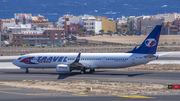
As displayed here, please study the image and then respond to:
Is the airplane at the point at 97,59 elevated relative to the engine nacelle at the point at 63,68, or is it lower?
elevated

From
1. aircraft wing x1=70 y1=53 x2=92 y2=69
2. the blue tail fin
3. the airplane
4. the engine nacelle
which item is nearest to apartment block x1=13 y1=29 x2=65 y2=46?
the airplane

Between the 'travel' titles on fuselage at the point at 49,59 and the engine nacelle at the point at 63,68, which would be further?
the 'travel' titles on fuselage at the point at 49,59

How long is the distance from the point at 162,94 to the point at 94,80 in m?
13.7

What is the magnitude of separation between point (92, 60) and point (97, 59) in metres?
0.99

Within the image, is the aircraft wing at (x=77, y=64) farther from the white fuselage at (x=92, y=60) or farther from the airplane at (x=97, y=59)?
the white fuselage at (x=92, y=60)

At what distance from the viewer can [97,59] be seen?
51.4 m

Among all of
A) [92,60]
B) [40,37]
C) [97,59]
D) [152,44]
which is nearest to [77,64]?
[92,60]

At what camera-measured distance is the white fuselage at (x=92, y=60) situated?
1940 inches

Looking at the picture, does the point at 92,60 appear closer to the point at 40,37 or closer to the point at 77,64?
the point at 77,64

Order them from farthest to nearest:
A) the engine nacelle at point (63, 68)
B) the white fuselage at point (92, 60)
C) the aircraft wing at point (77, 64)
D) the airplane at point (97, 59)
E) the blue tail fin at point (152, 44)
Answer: the engine nacelle at point (63, 68) → the aircraft wing at point (77, 64) → the white fuselage at point (92, 60) → the airplane at point (97, 59) → the blue tail fin at point (152, 44)

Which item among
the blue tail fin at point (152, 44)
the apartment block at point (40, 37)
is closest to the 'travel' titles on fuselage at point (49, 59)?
the blue tail fin at point (152, 44)

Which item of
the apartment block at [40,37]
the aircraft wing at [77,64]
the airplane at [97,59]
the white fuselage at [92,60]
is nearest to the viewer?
the airplane at [97,59]

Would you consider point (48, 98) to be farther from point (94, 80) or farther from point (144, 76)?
point (144, 76)

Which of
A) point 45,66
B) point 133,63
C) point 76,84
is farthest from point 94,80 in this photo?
point 45,66
